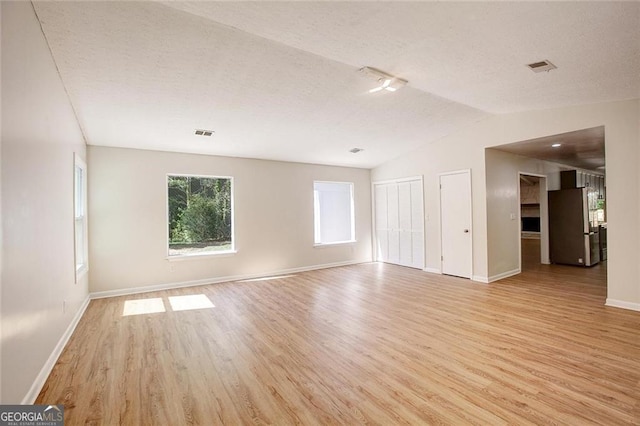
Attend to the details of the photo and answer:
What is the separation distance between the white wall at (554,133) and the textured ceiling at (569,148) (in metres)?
0.19

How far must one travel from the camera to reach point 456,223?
5.95m

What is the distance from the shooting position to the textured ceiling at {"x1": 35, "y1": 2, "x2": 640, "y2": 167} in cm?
237

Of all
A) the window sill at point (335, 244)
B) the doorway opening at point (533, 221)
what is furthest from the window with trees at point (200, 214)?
the doorway opening at point (533, 221)

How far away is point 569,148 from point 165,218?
24.5 feet

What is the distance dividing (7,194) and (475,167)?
6.10m

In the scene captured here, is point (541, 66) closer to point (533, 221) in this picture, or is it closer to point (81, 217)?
point (81, 217)

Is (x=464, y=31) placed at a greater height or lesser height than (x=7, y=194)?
greater

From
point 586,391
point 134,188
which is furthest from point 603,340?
point 134,188

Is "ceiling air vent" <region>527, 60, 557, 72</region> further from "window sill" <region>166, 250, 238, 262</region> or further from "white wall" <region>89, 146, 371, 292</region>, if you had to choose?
"window sill" <region>166, 250, 238, 262</region>

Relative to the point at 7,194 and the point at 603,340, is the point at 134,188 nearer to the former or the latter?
the point at 7,194

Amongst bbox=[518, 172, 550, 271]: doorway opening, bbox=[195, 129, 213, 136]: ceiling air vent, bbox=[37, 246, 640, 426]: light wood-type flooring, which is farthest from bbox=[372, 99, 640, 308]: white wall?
Answer: bbox=[195, 129, 213, 136]: ceiling air vent

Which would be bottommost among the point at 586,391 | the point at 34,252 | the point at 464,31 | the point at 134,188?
the point at 586,391

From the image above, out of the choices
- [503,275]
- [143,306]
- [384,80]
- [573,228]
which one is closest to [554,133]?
[503,275]

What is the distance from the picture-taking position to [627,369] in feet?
8.05
